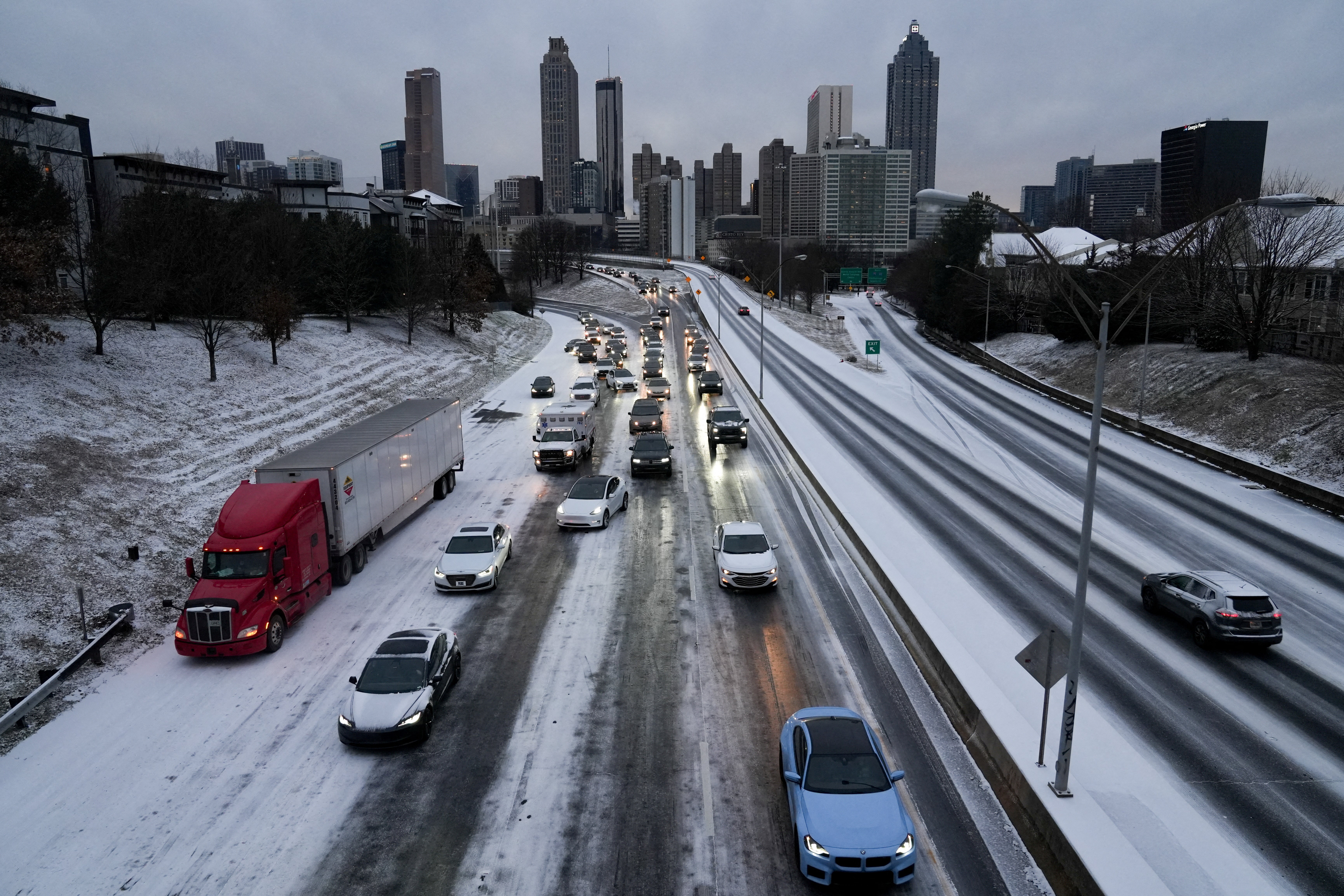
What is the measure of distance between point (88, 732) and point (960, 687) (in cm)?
1525

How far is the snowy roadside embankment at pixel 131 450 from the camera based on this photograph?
1809 cm

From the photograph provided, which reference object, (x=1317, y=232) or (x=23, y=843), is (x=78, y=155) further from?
(x=1317, y=232)

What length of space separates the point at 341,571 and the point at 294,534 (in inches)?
111

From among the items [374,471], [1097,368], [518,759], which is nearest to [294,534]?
[374,471]

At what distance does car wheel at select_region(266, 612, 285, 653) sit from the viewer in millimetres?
17094

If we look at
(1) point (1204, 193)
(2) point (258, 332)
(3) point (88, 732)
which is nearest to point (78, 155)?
(2) point (258, 332)

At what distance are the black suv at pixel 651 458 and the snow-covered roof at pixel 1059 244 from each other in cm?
6645

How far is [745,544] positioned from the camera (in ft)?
70.4

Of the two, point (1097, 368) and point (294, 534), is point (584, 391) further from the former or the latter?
point (1097, 368)

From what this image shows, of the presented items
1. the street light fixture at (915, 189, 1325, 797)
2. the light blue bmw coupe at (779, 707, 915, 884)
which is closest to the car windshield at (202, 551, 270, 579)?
the light blue bmw coupe at (779, 707, 915, 884)

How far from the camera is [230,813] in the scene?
39.3ft

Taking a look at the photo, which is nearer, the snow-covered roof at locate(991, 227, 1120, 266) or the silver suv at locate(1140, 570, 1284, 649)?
the silver suv at locate(1140, 570, 1284, 649)

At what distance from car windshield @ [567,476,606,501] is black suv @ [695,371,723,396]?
25.9 meters

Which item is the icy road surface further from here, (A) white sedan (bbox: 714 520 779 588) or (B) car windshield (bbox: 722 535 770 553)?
(B) car windshield (bbox: 722 535 770 553)
